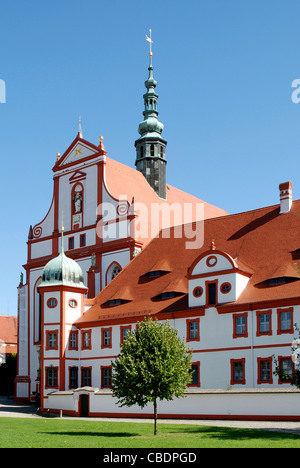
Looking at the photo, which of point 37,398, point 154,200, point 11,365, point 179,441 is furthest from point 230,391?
point 11,365

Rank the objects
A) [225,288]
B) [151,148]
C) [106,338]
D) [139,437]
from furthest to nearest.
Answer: [151,148]
[106,338]
[225,288]
[139,437]

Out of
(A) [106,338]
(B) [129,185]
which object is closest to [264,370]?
(A) [106,338]

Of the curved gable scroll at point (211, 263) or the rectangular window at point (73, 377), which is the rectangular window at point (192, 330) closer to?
the curved gable scroll at point (211, 263)

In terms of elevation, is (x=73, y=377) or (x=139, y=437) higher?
(x=73, y=377)

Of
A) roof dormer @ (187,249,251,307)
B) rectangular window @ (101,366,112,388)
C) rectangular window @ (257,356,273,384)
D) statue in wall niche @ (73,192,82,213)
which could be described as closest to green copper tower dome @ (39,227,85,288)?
rectangular window @ (101,366,112,388)

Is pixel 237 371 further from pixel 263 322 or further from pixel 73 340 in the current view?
pixel 73 340

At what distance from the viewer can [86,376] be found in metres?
48.1

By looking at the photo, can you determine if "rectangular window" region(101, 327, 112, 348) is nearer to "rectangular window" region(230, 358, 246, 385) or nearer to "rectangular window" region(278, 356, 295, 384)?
"rectangular window" region(230, 358, 246, 385)

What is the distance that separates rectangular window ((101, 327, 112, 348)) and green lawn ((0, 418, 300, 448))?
13943mm

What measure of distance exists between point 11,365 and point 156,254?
114 ft

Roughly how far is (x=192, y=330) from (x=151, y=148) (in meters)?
27.7

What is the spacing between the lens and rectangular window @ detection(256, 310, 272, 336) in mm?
38594

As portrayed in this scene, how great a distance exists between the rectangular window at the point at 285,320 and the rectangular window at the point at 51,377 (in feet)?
57.5
